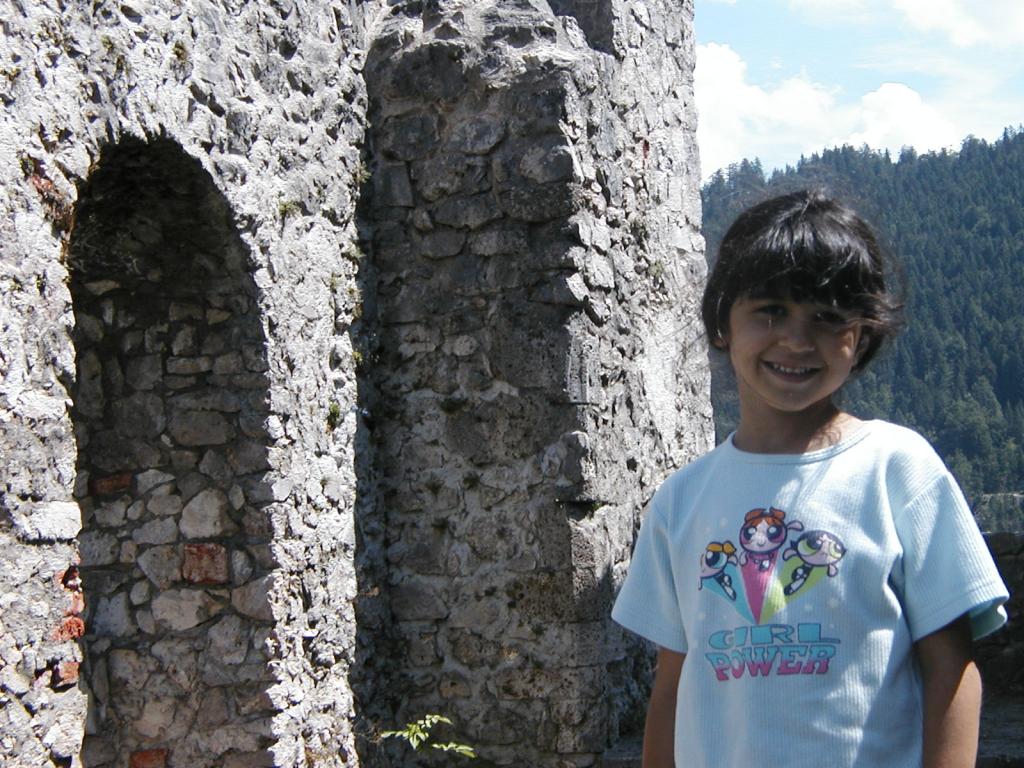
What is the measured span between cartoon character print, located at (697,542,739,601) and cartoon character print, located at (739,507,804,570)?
2 centimetres

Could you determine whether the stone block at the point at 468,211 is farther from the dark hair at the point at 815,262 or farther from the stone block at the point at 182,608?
the dark hair at the point at 815,262

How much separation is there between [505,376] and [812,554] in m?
2.63

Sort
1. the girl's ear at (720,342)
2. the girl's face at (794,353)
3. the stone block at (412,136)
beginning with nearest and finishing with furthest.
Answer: the girl's face at (794,353)
the girl's ear at (720,342)
the stone block at (412,136)

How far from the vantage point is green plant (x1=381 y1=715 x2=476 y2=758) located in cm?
428

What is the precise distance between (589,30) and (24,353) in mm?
3026

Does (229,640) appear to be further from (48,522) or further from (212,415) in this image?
(48,522)

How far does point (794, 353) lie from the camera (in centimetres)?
200

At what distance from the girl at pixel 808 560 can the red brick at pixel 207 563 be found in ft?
6.55

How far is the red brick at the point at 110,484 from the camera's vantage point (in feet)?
12.9

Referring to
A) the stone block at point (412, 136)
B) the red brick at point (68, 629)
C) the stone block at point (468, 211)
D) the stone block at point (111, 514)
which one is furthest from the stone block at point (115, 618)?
the stone block at point (412, 136)

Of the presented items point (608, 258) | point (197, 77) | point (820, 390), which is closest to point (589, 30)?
point (608, 258)

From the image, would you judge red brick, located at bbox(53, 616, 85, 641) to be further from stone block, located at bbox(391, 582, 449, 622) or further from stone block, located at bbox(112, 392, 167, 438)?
stone block, located at bbox(391, 582, 449, 622)

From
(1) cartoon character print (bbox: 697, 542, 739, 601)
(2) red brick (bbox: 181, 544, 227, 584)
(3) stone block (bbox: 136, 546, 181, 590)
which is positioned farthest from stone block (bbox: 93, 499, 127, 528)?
(1) cartoon character print (bbox: 697, 542, 739, 601)

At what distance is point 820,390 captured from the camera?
2000mm
